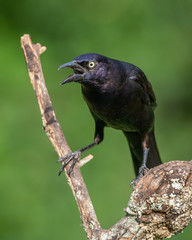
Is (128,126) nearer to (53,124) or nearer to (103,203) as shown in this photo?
(53,124)

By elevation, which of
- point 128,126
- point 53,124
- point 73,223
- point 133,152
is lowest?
point 73,223

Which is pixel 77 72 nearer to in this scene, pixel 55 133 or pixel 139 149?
pixel 55 133

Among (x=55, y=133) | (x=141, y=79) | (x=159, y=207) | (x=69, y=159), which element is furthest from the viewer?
(x=141, y=79)

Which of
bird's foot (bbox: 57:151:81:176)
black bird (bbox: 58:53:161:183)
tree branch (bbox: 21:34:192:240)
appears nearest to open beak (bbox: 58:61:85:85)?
black bird (bbox: 58:53:161:183)

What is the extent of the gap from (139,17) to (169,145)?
6.16 feet

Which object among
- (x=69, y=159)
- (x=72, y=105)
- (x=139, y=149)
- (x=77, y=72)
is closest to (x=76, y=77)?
(x=77, y=72)

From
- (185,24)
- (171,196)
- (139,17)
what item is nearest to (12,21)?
(139,17)

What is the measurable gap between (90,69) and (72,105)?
2489 mm

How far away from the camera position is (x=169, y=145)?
22.8 feet

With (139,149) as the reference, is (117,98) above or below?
above

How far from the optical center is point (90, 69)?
427 centimetres

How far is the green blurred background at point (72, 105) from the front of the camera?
5.84m

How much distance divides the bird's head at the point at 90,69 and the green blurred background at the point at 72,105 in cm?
203

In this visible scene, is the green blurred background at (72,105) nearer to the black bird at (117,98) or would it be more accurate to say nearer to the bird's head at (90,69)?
the black bird at (117,98)
